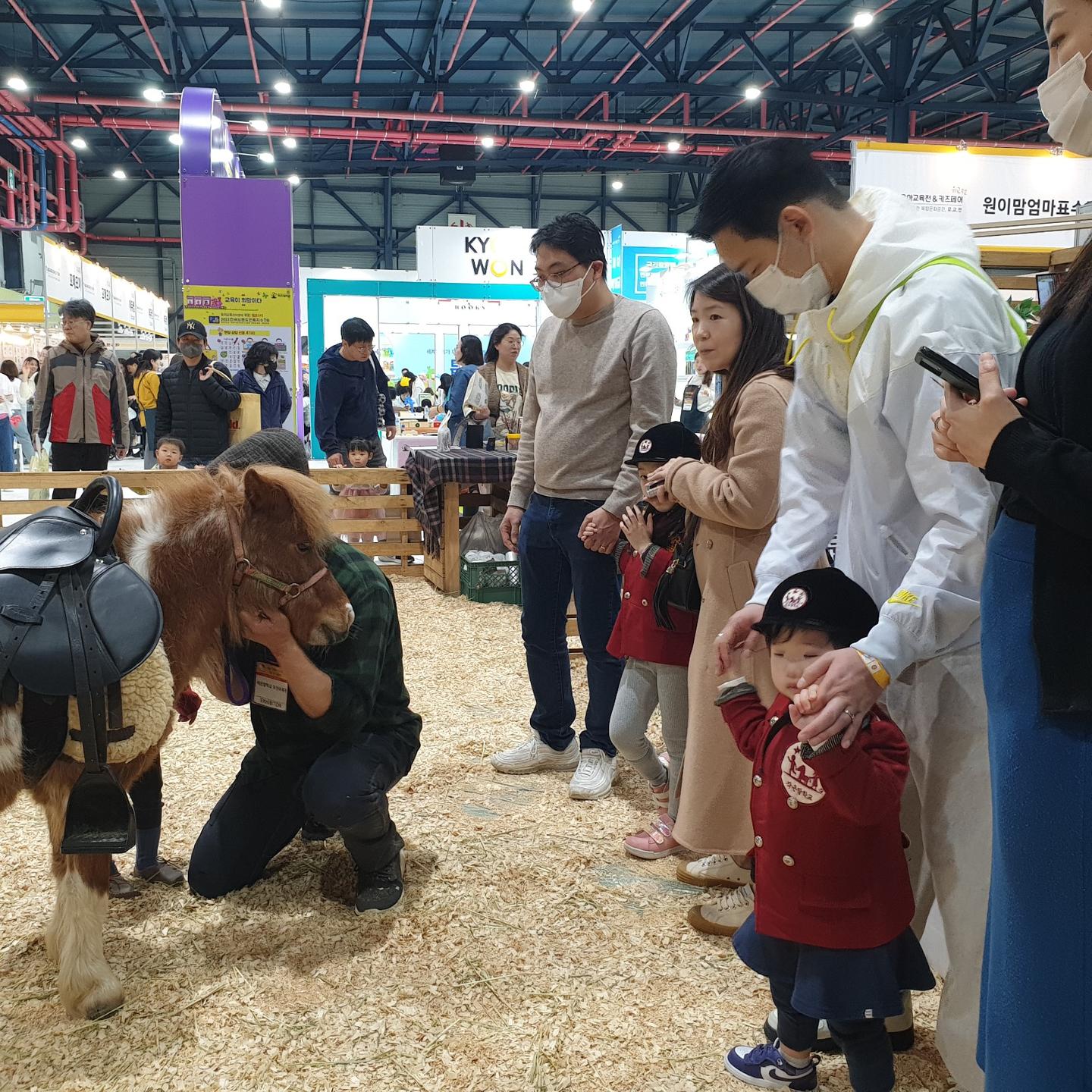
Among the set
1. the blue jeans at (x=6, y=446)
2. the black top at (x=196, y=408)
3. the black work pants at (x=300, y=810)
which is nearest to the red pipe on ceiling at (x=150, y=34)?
the blue jeans at (x=6, y=446)

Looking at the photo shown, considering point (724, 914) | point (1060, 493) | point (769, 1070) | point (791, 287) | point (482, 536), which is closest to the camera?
point (1060, 493)

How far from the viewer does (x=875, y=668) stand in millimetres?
1283

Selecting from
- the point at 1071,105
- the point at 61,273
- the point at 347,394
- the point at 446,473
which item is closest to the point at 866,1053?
the point at 1071,105

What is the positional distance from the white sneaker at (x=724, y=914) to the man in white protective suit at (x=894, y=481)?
2.05 feet

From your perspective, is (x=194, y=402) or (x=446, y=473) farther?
(x=194, y=402)

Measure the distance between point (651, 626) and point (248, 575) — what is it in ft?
3.76

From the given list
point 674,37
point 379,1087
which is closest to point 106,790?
point 379,1087

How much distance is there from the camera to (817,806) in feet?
5.06

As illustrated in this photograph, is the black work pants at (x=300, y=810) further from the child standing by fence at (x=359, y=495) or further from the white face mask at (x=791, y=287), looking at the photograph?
the child standing by fence at (x=359, y=495)

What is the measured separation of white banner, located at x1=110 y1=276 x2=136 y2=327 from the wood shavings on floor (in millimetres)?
17382

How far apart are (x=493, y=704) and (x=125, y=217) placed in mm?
24996

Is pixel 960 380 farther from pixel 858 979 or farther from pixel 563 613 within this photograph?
pixel 563 613

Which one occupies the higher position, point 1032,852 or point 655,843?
point 1032,852

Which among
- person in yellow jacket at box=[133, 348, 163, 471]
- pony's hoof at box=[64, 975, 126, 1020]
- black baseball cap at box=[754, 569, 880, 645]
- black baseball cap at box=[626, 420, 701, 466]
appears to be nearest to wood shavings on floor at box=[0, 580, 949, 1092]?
pony's hoof at box=[64, 975, 126, 1020]
